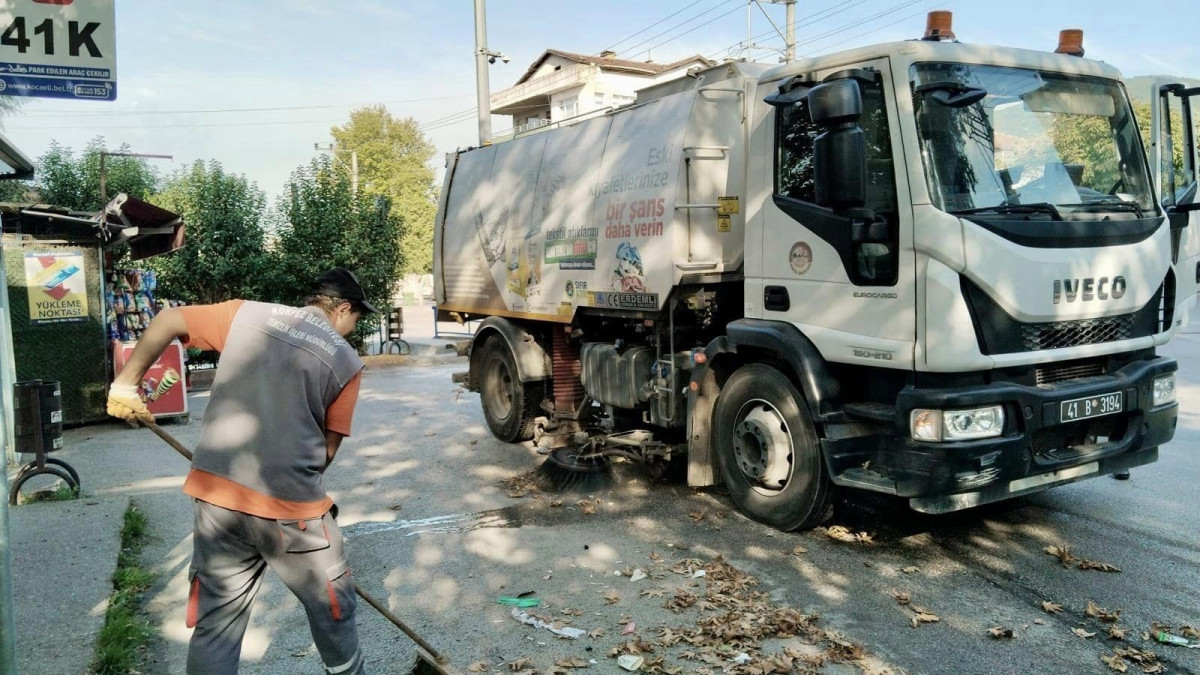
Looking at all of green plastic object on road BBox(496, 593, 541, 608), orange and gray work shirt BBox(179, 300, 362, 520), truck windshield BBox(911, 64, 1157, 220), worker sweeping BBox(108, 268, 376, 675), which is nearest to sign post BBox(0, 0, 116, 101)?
worker sweeping BBox(108, 268, 376, 675)

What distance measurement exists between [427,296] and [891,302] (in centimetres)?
5298

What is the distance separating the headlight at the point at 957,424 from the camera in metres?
4.68

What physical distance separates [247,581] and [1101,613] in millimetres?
3806

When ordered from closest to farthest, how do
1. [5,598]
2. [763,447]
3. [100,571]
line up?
[5,598] → [100,571] → [763,447]

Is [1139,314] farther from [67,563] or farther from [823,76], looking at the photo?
[67,563]

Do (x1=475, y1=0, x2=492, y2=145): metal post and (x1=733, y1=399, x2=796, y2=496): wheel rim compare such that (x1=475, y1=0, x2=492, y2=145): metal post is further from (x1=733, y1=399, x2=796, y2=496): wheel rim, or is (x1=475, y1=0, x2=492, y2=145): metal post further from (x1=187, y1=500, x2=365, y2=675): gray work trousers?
(x1=187, y1=500, x2=365, y2=675): gray work trousers

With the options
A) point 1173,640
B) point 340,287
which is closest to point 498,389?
point 340,287

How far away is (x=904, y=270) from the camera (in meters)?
4.88

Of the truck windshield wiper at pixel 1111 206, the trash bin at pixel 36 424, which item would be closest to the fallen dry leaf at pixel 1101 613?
the truck windshield wiper at pixel 1111 206

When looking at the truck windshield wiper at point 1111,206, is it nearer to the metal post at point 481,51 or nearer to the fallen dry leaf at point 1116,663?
the fallen dry leaf at point 1116,663

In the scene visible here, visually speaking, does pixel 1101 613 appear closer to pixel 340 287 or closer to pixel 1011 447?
pixel 1011 447

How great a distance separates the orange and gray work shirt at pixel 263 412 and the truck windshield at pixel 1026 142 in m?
3.37

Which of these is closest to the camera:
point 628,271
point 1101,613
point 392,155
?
point 1101,613

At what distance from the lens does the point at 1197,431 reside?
27.2ft
